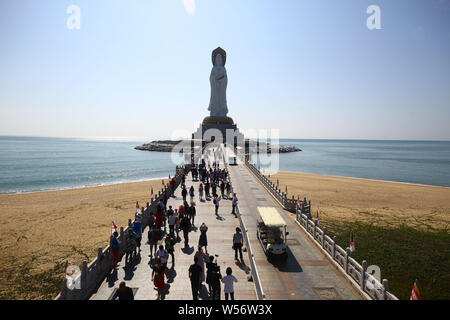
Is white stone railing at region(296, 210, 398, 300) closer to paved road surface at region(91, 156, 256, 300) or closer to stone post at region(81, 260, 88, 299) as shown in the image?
paved road surface at region(91, 156, 256, 300)

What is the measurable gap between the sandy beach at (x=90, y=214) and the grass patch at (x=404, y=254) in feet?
7.63

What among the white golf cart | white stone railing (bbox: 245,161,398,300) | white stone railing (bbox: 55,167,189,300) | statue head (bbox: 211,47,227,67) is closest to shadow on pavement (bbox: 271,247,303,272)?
the white golf cart

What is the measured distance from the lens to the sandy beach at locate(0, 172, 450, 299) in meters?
16.4

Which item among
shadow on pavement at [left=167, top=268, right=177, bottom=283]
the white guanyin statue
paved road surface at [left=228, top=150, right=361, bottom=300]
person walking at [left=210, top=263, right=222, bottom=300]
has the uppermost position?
the white guanyin statue

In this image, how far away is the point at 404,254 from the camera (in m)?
16.9

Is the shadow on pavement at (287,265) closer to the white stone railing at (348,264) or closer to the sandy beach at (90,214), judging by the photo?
the white stone railing at (348,264)

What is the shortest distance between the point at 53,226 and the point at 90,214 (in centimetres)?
388

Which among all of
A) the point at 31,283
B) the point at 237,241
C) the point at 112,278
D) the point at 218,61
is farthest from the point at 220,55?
the point at 112,278

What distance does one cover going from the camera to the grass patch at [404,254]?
13.1 metres

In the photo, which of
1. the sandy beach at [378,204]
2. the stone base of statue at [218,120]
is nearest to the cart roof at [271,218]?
the sandy beach at [378,204]

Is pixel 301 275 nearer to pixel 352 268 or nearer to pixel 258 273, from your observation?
pixel 258 273

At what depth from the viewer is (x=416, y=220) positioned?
25578 millimetres
